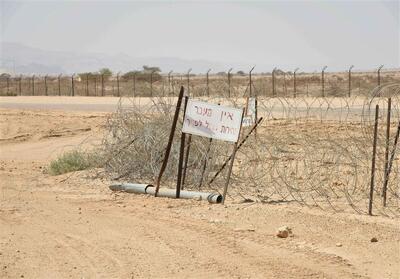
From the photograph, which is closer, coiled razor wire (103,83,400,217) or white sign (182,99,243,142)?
white sign (182,99,243,142)

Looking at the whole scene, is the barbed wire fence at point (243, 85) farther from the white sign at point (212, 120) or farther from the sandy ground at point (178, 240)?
the sandy ground at point (178, 240)

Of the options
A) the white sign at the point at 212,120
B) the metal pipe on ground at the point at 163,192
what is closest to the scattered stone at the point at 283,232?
the metal pipe on ground at the point at 163,192

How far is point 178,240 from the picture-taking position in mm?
8250

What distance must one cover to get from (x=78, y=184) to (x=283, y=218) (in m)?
4.88

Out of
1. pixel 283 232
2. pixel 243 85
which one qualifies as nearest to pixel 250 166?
pixel 283 232

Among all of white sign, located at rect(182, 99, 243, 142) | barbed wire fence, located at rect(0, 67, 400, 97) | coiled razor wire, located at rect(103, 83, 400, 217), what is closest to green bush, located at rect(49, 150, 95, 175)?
coiled razor wire, located at rect(103, 83, 400, 217)

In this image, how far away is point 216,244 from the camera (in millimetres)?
8031

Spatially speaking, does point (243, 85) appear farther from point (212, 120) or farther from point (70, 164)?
point (212, 120)

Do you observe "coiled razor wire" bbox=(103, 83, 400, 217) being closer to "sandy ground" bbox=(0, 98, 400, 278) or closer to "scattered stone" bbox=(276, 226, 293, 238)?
"sandy ground" bbox=(0, 98, 400, 278)

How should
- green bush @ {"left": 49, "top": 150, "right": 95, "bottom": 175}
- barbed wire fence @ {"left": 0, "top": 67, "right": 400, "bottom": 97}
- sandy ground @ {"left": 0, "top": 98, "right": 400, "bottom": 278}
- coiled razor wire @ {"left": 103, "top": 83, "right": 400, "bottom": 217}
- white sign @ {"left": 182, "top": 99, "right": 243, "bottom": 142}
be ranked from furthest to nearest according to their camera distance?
1. barbed wire fence @ {"left": 0, "top": 67, "right": 400, "bottom": 97}
2. green bush @ {"left": 49, "top": 150, "right": 95, "bottom": 175}
3. coiled razor wire @ {"left": 103, "top": 83, "right": 400, "bottom": 217}
4. white sign @ {"left": 182, "top": 99, "right": 243, "bottom": 142}
5. sandy ground @ {"left": 0, "top": 98, "right": 400, "bottom": 278}

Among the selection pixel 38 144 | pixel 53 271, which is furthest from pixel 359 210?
pixel 38 144

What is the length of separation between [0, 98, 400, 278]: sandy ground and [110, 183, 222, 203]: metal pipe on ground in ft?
0.47

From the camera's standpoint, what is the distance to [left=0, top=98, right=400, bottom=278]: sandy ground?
7148 millimetres

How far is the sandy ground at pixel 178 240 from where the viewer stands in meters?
7.15
